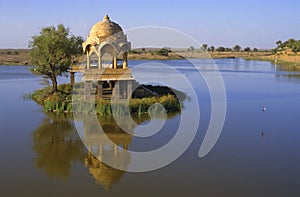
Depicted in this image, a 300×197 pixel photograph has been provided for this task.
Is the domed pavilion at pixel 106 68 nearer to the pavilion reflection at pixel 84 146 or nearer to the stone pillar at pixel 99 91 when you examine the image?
the stone pillar at pixel 99 91

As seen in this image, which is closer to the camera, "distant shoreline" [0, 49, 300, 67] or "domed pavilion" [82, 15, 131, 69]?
"domed pavilion" [82, 15, 131, 69]

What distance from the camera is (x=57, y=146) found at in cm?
1086

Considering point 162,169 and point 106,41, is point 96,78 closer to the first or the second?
point 106,41

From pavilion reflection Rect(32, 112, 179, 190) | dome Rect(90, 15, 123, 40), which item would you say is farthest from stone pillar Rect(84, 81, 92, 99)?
dome Rect(90, 15, 123, 40)

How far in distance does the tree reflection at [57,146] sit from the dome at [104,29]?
429cm

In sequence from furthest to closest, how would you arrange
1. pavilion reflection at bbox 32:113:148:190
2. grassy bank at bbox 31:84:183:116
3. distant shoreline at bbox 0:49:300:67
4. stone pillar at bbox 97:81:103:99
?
distant shoreline at bbox 0:49:300:67 → stone pillar at bbox 97:81:103:99 → grassy bank at bbox 31:84:183:116 → pavilion reflection at bbox 32:113:148:190

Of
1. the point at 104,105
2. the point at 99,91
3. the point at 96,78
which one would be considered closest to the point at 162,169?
the point at 104,105

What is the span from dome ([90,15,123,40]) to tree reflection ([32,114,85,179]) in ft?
14.1

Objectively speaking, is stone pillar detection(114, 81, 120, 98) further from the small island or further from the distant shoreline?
the distant shoreline

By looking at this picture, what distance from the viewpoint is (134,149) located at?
10.5 metres

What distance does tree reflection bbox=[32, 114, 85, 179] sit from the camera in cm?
888

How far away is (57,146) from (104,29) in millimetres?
7377

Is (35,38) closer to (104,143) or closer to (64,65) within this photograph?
(64,65)

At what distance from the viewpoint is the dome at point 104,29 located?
16547mm
